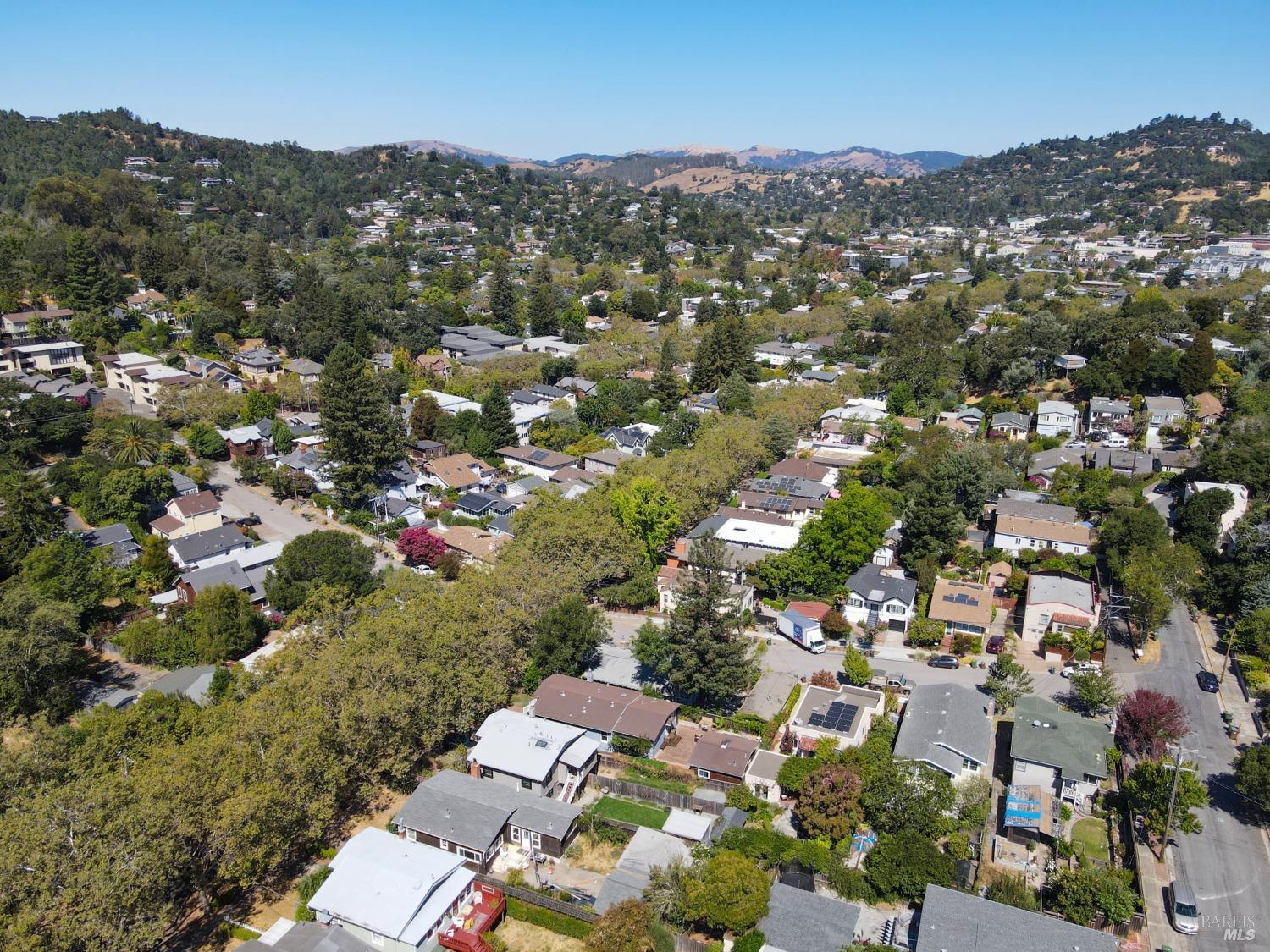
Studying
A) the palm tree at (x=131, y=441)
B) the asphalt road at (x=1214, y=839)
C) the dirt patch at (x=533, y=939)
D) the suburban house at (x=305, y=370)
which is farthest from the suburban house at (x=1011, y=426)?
the palm tree at (x=131, y=441)

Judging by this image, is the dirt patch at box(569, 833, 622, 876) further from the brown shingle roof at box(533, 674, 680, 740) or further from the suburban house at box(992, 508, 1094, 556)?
the suburban house at box(992, 508, 1094, 556)

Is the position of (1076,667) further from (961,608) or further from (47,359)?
(47,359)

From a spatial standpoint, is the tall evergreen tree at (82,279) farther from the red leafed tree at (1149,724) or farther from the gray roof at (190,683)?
the red leafed tree at (1149,724)

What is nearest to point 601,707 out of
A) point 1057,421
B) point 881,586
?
point 881,586

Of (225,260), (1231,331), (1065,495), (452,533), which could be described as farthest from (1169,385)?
(225,260)

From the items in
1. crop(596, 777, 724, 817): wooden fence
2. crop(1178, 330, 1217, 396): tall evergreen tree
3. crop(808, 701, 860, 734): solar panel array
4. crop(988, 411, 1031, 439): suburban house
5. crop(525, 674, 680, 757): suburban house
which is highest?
crop(1178, 330, 1217, 396): tall evergreen tree

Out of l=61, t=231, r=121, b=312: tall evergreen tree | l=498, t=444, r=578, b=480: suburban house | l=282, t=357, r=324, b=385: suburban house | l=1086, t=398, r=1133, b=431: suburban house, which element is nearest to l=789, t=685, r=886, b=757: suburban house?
l=498, t=444, r=578, b=480: suburban house
